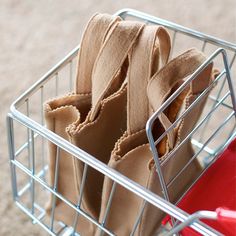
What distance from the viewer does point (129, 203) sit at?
2.18 feet

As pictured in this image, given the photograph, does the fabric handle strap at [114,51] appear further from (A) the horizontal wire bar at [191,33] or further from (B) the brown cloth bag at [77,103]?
(A) the horizontal wire bar at [191,33]

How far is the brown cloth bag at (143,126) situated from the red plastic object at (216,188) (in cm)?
5

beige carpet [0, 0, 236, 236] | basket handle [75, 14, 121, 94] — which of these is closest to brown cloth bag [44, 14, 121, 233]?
basket handle [75, 14, 121, 94]

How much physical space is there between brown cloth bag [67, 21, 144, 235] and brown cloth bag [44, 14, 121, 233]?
0.07 ft

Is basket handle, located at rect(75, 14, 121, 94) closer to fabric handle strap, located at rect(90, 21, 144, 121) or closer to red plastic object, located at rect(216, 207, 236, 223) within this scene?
fabric handle strap, located at rect(90, 21, 144, 121)

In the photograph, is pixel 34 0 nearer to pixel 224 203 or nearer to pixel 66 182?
pixel 66 182

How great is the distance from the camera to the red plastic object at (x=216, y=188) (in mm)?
672

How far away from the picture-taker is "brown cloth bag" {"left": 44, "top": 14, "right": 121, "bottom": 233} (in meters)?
0.61

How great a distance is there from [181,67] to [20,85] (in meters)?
0.73

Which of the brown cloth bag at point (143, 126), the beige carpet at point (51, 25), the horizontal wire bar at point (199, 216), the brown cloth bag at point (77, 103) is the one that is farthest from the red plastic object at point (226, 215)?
the beige carpet at point (51, 25)

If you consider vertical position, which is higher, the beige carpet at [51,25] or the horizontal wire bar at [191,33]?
the horizontal wire bar at [191,33]

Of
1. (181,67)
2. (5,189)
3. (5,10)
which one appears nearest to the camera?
(181,67)

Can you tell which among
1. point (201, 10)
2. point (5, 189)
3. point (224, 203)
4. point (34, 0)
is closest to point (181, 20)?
point (201, 10)

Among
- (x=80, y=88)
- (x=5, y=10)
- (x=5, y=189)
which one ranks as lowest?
(x=5, y=189)
